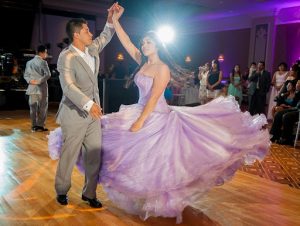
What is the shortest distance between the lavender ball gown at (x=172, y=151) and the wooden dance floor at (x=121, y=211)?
227 mm

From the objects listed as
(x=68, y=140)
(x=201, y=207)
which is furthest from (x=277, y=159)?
(x=68, y=140)

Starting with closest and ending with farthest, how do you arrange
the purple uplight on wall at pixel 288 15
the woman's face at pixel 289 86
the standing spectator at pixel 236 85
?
the woman's face at pixel 289 86 → the standing spectator at pixel 236 85 → the purple uplight on wall at pixel 288 15

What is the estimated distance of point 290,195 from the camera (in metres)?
3.44

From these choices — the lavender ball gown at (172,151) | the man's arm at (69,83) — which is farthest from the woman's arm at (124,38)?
the man's arm at (69,83)

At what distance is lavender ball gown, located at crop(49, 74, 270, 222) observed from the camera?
2395 millimetres

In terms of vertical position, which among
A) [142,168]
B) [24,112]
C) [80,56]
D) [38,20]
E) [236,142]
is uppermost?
[38,20]

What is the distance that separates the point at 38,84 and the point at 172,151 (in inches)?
174

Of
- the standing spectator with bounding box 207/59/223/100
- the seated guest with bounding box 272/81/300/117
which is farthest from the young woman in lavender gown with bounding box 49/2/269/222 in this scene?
the standing spectator with bounding box 207/59/223/100

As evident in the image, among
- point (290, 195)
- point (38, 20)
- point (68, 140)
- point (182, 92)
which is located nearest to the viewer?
point (68, 140)

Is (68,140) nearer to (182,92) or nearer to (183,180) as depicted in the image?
(183,180)

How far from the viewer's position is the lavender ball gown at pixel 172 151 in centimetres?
239

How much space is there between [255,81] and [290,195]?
5.96 meters

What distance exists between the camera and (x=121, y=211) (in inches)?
112

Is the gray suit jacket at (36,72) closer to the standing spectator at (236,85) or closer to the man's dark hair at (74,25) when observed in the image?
the man's dark hair at (74,25)
